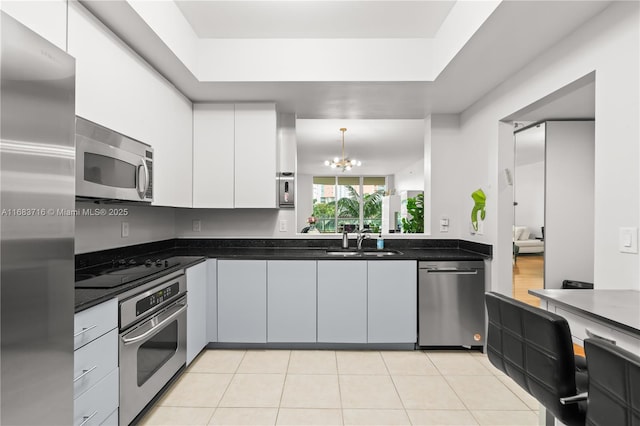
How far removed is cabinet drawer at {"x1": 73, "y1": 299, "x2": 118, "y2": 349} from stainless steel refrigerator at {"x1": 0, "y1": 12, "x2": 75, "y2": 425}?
9.1 inches

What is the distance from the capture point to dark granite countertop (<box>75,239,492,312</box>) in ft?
A: 7.83

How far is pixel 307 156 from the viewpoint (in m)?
7.98

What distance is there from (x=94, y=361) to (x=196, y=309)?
117 cm

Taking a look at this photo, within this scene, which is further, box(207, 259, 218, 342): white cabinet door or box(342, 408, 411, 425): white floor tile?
box(207, 259, 218, 342): white cabinet door

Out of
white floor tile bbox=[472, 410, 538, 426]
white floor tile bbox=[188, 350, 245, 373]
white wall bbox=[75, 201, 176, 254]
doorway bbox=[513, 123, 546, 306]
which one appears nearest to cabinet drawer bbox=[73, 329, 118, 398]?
white wall bbox=[75, 201, 176, 254]

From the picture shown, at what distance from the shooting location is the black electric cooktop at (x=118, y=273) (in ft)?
5.59

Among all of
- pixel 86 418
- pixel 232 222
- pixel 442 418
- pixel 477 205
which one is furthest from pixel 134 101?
pixel 477 205

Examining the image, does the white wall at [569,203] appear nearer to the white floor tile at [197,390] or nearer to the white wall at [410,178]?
the white floor tile at [197,390]

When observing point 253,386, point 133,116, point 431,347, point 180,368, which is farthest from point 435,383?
point 133,116

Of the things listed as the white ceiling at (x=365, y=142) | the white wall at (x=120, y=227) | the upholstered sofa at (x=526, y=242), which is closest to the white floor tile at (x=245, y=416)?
the white wall at (x=120, y=227)

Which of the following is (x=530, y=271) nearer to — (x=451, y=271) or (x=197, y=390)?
(x=451, y=271)

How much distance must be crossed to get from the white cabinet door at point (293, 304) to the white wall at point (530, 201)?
2346 millimetres

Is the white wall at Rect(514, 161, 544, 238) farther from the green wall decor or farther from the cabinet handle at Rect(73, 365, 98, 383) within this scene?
the cabinet handle at Rect(73, 365, 98, 383)

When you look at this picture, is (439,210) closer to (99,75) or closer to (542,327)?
(542,327)
